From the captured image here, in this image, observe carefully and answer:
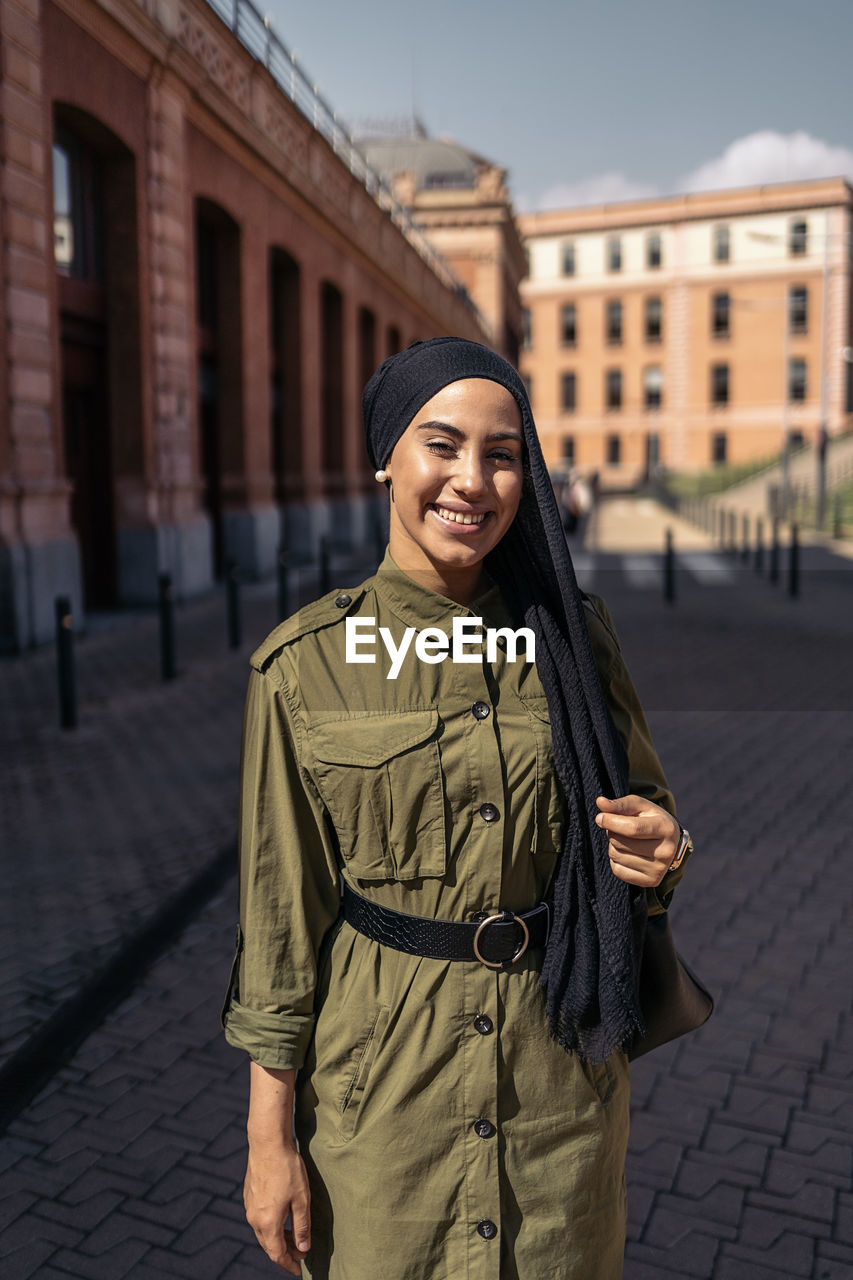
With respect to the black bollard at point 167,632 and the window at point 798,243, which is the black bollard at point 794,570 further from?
the window at point 798,243

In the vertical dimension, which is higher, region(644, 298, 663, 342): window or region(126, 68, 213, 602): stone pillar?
region(644, 298, 663, 342): window

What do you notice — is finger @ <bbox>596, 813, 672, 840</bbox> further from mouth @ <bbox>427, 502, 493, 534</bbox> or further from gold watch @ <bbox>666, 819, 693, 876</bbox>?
mouth @ <bbox>427, 502, 493, 534</bbox>

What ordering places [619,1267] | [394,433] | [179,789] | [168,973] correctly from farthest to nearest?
[179,789] → [168,973] → [619,1267] → [394,433]

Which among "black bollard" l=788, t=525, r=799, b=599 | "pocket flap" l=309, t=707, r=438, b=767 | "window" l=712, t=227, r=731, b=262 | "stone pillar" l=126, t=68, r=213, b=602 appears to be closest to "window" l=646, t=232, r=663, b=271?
"window" l=712, t=227, r=731, b=262

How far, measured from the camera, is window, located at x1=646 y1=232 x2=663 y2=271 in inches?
2579

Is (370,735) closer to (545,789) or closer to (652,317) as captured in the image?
(545,789)

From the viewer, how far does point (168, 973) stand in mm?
4613

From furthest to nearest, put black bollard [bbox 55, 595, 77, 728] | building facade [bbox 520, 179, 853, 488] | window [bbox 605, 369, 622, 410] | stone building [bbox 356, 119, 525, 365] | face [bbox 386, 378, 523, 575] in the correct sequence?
window [bbox 605, 369, 622, 410]
building facade [bbox 520, 179, 853, 488]
stone building [bbox 356, 119, 525, 365]
black bollard [bbox 55, 595, 77, 728]
face [bbox 386, 378, 523, 575]

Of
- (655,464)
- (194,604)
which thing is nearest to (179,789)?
(194,604)

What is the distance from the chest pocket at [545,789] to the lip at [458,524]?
0.93ft

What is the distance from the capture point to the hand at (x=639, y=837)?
1.71m

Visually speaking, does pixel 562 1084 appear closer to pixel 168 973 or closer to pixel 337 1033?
pixel 337 1033

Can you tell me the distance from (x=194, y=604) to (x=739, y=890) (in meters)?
12.7

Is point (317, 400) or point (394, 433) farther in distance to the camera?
point (317, 400)
